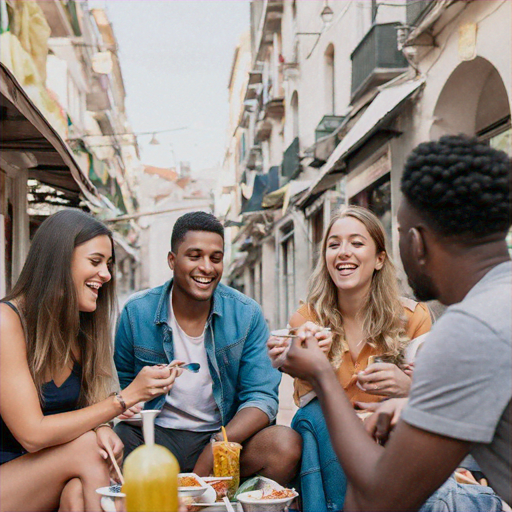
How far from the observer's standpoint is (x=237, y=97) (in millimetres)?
43219

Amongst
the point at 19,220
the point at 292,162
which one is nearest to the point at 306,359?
the point at 19,220

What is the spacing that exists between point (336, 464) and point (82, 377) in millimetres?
1266

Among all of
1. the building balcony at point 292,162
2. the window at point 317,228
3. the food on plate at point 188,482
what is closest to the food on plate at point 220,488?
the food on plate at point 188,482

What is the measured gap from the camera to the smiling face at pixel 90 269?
301cm

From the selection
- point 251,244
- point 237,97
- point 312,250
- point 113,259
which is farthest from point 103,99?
point 113,259

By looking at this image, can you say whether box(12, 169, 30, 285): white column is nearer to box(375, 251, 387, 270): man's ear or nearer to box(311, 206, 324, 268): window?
box(375, 251, 387, 270): man's ear

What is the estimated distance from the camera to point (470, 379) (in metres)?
1.61

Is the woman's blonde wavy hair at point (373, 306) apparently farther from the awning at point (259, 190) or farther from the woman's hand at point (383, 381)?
the awning at point (259, 190)

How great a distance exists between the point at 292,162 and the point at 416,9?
9325mm

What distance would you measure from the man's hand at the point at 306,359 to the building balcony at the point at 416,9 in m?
7.14

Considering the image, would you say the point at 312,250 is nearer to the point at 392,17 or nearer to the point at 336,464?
the point at 392,17

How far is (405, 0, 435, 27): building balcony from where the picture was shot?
27.7ft

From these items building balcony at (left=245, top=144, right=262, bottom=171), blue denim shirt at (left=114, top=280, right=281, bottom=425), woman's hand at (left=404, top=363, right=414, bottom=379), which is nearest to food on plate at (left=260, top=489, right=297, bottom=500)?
woman's hand at (left=404, top=363, right=414, bottom=379)

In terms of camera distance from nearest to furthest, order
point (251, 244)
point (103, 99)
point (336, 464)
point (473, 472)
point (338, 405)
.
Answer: point (338, 405), point (336, 464), point (473, 472), point (103, 99), point (251, 244)
